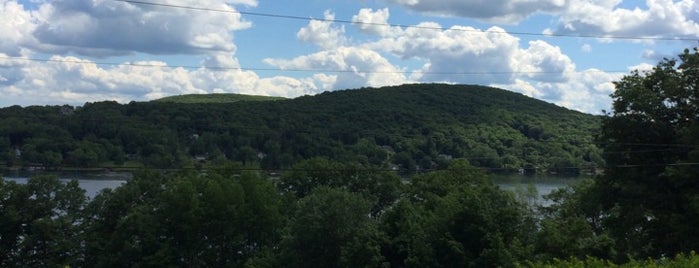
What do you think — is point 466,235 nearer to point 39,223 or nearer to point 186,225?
point 186,225

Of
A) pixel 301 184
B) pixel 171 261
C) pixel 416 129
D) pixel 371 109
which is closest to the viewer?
pixel 171 261

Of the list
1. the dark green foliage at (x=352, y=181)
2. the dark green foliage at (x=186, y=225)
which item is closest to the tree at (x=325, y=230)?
the dark green foliage at (x=186, y=225)

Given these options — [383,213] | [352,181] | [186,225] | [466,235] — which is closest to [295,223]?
[383,213]

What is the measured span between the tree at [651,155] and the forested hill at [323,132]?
2004 millimetres

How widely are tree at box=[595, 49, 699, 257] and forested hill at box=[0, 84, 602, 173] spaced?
200 cm

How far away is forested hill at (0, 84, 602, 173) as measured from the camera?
36.1 meters

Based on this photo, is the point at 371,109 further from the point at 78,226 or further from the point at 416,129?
the point at 78,226

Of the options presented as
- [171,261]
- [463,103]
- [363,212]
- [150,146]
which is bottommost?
[171,261]

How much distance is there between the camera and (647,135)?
28.1 metres

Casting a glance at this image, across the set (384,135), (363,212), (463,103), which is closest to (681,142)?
(363,212)

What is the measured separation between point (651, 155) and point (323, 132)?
1947 inches

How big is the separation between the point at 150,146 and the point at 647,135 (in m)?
34.9

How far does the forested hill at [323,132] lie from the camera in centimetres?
3609

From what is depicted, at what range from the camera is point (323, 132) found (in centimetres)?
7538
